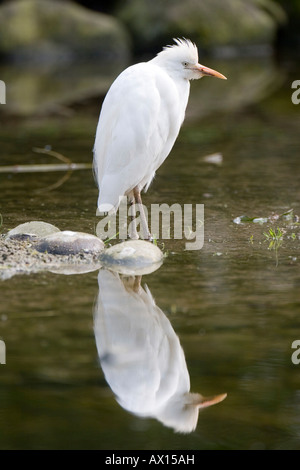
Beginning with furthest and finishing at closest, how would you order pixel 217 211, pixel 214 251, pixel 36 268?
pixel 217 211, pixel 214 251, pixel 36 268

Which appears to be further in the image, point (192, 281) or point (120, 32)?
point (120, 32)

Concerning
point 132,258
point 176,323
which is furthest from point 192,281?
point 176,323

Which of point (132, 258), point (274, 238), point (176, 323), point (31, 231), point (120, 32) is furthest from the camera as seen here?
point (120, 32)

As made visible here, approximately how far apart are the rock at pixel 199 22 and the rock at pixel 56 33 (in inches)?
21.4

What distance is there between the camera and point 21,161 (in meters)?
8.98

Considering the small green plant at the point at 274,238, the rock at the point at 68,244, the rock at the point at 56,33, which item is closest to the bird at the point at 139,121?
the rock at the point at 68,244

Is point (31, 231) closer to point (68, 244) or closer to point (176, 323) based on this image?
point (68, 244)

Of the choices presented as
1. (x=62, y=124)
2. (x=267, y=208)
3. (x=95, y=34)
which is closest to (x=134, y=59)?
(x=95, y=34)

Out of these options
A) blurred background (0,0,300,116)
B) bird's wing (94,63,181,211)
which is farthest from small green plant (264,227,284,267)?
blurred background (0,0,300,116)

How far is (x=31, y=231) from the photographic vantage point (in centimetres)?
590

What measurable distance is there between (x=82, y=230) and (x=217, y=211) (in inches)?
45.9

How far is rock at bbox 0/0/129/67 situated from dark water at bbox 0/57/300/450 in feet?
36.0

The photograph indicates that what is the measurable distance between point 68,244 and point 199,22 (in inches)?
582
